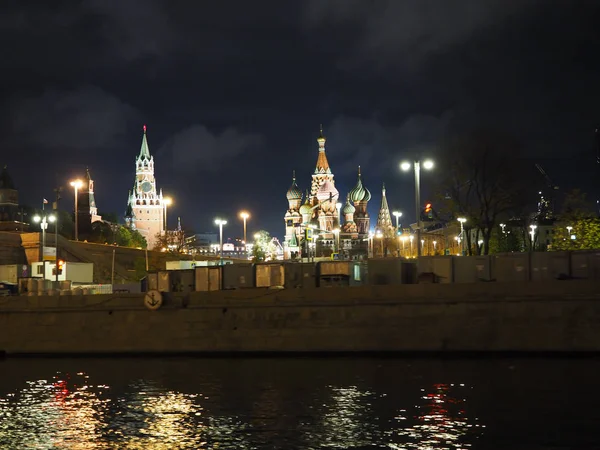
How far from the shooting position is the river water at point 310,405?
955 inches

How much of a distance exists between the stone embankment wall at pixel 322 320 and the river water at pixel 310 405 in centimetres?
165

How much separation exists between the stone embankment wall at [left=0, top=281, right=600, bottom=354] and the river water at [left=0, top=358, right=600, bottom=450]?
165 centimetres

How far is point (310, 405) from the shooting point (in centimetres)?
2945

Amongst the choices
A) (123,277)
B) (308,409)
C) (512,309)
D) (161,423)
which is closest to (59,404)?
(161,423)

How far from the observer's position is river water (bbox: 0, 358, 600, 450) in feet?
79.6

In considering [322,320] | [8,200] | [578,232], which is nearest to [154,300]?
[322,320]

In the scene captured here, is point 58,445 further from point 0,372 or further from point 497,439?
point 0,372

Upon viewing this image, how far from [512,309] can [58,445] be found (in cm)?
2376

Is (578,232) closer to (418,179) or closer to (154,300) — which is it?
(418,179)

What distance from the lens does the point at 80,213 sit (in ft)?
648

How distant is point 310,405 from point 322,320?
44.9 ft

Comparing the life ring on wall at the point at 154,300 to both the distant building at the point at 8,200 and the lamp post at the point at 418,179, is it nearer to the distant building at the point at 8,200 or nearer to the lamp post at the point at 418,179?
the lamp post at the point at 418,179

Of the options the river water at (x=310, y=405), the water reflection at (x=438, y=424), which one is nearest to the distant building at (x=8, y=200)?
the river water at (x=310, y=405)

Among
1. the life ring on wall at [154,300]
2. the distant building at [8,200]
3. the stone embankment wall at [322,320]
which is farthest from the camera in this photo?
the distant building at [8,200]
